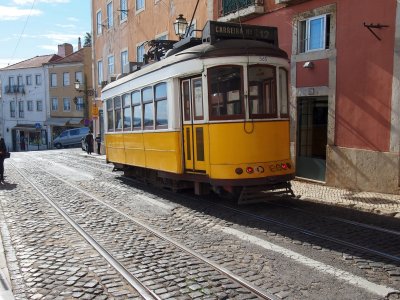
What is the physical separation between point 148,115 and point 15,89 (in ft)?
171

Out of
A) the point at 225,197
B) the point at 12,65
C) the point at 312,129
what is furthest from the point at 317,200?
the point at 12,65

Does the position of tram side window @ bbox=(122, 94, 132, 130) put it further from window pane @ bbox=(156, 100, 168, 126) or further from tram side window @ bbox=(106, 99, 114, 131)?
window pane @ bbox=(156, 100, 168, 126)

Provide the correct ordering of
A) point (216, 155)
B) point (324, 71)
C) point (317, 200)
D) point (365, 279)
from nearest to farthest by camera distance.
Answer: point (365, 279)
point (216, 155)
point (317, 200)
point (324, 71)

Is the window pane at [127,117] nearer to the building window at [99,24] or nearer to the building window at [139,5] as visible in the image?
the building window at [139,5]

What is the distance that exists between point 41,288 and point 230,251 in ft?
7.90

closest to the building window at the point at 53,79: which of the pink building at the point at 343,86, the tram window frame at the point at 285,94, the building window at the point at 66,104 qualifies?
the building window at the point at 66,104

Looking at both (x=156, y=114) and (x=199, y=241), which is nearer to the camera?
(x=199, y=241)

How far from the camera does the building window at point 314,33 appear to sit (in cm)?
1185

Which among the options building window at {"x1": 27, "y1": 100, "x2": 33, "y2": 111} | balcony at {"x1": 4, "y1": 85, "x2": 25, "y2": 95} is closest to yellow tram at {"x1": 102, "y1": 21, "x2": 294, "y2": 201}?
building window at {"x1": 27, "y1": 100, "x2": 33, "y2": 111}

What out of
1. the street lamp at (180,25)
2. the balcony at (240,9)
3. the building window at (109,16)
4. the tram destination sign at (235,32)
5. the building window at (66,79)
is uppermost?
the building window at (109,16)

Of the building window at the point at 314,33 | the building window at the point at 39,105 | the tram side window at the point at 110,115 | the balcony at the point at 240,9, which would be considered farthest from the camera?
the building window at the point at 39,105

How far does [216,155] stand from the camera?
8.13 meters

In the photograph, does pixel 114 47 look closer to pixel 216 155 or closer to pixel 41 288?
pixel 216 155

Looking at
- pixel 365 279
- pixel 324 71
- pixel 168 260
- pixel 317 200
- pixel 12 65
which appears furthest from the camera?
pixel 12 65
